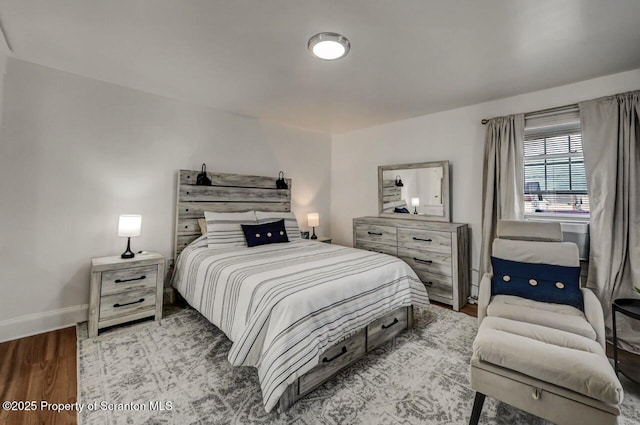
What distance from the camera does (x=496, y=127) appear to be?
3053mm

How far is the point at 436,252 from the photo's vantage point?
3.16 meters

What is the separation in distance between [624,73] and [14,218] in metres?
5.58

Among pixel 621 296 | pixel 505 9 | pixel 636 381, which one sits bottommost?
pixel 636 381

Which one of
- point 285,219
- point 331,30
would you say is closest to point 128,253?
point 285,219

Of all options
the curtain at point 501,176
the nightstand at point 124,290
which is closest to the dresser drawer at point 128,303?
the nightstand at point 124,290

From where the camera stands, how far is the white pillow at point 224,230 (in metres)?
3.02

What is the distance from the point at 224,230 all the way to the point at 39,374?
5.75 ft

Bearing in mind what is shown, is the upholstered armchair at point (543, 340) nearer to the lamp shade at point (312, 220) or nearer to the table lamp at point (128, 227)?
the lamp shade at point (312, 220)

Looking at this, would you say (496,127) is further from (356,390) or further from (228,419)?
(228,419)

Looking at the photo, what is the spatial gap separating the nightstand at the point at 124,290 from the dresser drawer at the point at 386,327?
6.82 ft

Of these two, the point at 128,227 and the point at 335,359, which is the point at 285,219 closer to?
the point at 128,227

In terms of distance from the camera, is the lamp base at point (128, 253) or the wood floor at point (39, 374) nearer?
the wood floor at point (39, 374)

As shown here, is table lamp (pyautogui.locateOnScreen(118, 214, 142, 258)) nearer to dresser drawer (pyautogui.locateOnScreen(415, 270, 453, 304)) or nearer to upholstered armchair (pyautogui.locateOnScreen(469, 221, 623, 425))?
upholstered armchair (pyautogui.locateOnScreen(469, 221, 623, 425))

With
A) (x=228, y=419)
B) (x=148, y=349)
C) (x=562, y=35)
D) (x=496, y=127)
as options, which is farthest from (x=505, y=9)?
(x=148, y=349)
